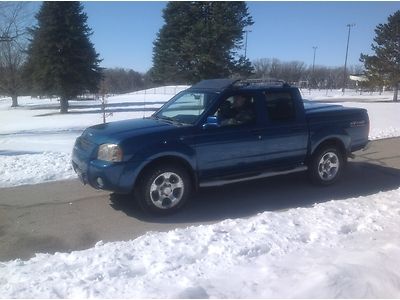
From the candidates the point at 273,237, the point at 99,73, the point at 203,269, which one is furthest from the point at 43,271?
the point at 99,73

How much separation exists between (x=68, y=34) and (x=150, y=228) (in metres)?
31.2

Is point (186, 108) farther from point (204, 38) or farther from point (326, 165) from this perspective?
point (204, 38)

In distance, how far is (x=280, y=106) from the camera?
6863 mm

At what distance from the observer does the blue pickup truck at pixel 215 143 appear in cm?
559

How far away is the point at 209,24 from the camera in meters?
33.3

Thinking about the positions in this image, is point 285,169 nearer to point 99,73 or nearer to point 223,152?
point 223,152

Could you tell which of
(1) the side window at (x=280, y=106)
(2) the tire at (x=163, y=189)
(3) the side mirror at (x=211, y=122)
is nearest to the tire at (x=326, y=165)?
(1) the side window at (x=280, y=106)

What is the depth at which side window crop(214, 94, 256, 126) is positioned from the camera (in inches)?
247

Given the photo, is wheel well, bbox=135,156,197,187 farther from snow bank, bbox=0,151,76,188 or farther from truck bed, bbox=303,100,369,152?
snow bank, bbox=0,151,76,188

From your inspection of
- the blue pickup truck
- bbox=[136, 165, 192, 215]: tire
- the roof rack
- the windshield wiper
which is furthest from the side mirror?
the roof rack

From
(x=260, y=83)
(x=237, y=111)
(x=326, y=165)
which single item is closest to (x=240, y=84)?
(x=260, y=83)

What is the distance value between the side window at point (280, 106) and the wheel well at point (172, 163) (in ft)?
5.38

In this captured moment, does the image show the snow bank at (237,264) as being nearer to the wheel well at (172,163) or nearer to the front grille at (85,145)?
the wheel well at (172,163)

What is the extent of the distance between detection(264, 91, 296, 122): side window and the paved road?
1274 mm
